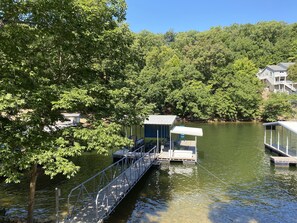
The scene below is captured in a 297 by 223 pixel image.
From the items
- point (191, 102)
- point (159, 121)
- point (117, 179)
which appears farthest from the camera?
point (191, 102)

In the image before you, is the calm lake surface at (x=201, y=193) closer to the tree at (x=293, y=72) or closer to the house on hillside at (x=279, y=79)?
the tree at (x=293, y=72)

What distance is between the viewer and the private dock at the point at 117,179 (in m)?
11.4

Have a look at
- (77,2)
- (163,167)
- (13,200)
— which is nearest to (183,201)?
(163,167)

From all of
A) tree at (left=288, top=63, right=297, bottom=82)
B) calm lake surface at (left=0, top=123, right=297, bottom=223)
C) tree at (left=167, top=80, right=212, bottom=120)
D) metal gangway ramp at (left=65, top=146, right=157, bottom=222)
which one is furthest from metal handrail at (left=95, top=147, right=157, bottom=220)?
tree at (left=288, top=63, right=297, bottom=82)

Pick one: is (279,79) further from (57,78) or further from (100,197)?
(57,78)

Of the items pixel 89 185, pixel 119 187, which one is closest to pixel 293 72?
pixel 89 185

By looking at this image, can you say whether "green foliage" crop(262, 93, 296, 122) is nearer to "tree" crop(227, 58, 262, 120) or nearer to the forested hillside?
the forested hillside

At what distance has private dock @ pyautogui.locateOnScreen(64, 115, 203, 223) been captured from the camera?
450 inches

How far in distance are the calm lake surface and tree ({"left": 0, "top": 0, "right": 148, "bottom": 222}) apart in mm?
5341

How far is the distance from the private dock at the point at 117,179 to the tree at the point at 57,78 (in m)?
2.44

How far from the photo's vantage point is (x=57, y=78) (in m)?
9.81

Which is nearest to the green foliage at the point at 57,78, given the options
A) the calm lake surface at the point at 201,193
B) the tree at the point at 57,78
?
the tree at the point at 57,78

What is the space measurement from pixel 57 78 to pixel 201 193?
1054 centimetres

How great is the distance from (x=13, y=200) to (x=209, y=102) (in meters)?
43.3
